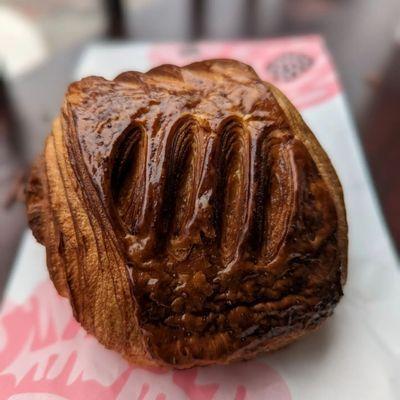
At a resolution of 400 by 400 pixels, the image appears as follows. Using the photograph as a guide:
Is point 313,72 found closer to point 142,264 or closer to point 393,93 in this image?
point 393,93

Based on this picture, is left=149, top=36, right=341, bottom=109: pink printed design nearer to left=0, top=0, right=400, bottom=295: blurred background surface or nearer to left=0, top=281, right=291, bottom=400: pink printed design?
left=0, top=0, right=400, bottom=295: blurred background surface

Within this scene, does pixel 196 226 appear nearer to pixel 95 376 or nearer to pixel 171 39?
pixel 95 376

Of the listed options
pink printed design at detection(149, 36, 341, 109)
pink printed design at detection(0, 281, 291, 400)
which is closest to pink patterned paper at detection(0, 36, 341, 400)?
pink printed design at detection(0, 281, 291, 400)

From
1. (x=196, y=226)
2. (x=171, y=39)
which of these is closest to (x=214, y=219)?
(x=196, y=226)

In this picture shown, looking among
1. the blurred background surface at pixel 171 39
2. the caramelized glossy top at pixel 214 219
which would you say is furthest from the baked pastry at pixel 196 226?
the blurred background surface at pixel 171 39

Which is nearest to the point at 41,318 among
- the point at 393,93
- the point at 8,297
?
the point at 8,297

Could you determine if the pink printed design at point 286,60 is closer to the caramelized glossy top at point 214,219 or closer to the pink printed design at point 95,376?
the caramelized glossy top at point 214,219
